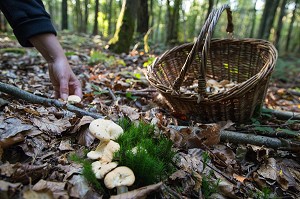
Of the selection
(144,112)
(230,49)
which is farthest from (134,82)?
(230,49)

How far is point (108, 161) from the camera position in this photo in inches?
64.1

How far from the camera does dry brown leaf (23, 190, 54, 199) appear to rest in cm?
130

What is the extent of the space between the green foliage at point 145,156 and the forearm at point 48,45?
1137 mm

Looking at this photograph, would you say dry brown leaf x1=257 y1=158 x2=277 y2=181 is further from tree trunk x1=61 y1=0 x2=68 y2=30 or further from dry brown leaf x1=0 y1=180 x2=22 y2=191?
tree trunk x1=61 y1=0 x2=68 y2=30

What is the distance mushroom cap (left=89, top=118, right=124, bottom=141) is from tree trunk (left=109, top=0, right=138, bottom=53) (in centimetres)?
581

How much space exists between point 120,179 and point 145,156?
213 mm

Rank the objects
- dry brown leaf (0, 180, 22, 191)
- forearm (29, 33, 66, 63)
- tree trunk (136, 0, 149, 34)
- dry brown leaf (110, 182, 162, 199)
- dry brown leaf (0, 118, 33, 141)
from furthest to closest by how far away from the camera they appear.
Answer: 1. tree trunk (136, 0, 149, 34)
2. forearm (29, 33, 66, 63)
3. dry brown leaf (0, 118, 33, 141)
4. dry brown leaf (110, 182, 162, 199)
5. dry brown leaf (0, 180, 22, 191)

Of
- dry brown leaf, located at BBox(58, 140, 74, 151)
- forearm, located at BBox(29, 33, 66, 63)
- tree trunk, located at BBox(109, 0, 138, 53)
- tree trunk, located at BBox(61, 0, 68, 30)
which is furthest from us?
tree trunk, located at BBox(61, 0, 68, 30)

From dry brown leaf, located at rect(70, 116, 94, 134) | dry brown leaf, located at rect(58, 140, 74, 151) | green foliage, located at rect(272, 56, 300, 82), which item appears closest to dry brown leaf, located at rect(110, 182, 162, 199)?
dry brown leaf, located at rect(58, 140, 74, 151)

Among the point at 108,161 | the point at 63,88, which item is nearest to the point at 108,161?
the point at 108,161

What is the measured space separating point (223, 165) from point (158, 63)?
5.34 ft

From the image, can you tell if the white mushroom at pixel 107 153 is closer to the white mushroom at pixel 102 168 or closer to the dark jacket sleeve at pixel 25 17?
the white mushroom at pixel 102 168

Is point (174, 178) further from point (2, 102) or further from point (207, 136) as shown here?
point (2, 102)

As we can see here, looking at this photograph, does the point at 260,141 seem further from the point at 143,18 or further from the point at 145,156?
the point at 143,18
